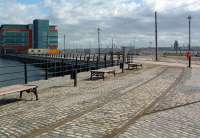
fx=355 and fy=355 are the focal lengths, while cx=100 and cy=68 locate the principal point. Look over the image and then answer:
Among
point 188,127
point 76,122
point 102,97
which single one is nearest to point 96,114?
point 76,122

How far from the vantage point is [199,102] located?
11.4m

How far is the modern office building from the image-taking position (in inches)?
5802

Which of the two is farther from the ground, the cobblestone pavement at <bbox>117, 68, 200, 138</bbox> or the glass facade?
the glass facade

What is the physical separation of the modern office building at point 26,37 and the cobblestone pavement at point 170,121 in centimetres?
13725

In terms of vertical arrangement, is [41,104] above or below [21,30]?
below

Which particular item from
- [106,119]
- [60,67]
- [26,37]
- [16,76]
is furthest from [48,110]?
[26,37]

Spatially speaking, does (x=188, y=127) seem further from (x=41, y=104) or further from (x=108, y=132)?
(x=41, y=104)

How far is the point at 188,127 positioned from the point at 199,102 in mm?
4006

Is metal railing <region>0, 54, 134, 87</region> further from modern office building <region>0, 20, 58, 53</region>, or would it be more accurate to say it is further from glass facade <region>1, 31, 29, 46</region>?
glass facade <region>1, 31, 29, 46</region>

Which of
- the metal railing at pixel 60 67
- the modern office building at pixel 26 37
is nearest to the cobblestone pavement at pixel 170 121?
the metal railing at pixel 60 67

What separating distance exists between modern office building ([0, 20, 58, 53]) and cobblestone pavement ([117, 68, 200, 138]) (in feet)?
450

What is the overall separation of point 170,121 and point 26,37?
148281mm

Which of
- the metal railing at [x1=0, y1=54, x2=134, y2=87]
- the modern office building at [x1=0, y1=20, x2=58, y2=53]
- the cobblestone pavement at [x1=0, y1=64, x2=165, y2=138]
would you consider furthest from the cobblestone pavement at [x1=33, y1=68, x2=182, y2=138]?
the modern office building at [x1=0, y1=20, x2=58, y2=53]

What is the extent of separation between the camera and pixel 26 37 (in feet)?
499
